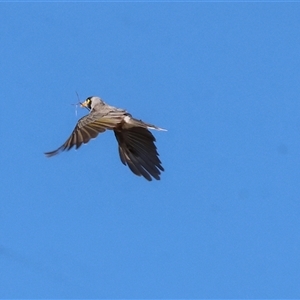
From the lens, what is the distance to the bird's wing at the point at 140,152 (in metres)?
13.9

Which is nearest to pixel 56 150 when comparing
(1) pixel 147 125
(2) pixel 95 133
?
(2) pixel 95 133

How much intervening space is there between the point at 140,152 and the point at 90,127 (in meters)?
1.40

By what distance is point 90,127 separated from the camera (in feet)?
41.8

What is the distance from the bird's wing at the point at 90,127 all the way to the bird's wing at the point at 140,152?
0.35 meters

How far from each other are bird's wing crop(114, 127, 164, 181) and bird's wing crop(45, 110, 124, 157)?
0.35m

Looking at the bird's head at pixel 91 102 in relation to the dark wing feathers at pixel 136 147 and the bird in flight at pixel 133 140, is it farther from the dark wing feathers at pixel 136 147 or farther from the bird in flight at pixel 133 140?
the dark wing feathers at pixel 136 147

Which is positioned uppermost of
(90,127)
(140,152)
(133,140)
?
(133,140)

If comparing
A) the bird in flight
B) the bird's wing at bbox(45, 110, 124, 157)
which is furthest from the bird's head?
the bird's wing at bbox(45, 110, 124, 157)

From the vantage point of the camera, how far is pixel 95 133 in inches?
492

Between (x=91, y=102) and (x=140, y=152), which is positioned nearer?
(x=140, y=152)

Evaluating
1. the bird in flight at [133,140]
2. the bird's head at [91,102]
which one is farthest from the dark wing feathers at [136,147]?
the bird's head at [91,102]

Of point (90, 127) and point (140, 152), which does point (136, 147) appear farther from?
point (90, 127)

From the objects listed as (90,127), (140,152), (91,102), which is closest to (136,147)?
(140,152)

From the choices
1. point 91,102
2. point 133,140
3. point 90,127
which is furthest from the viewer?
point 91,102
